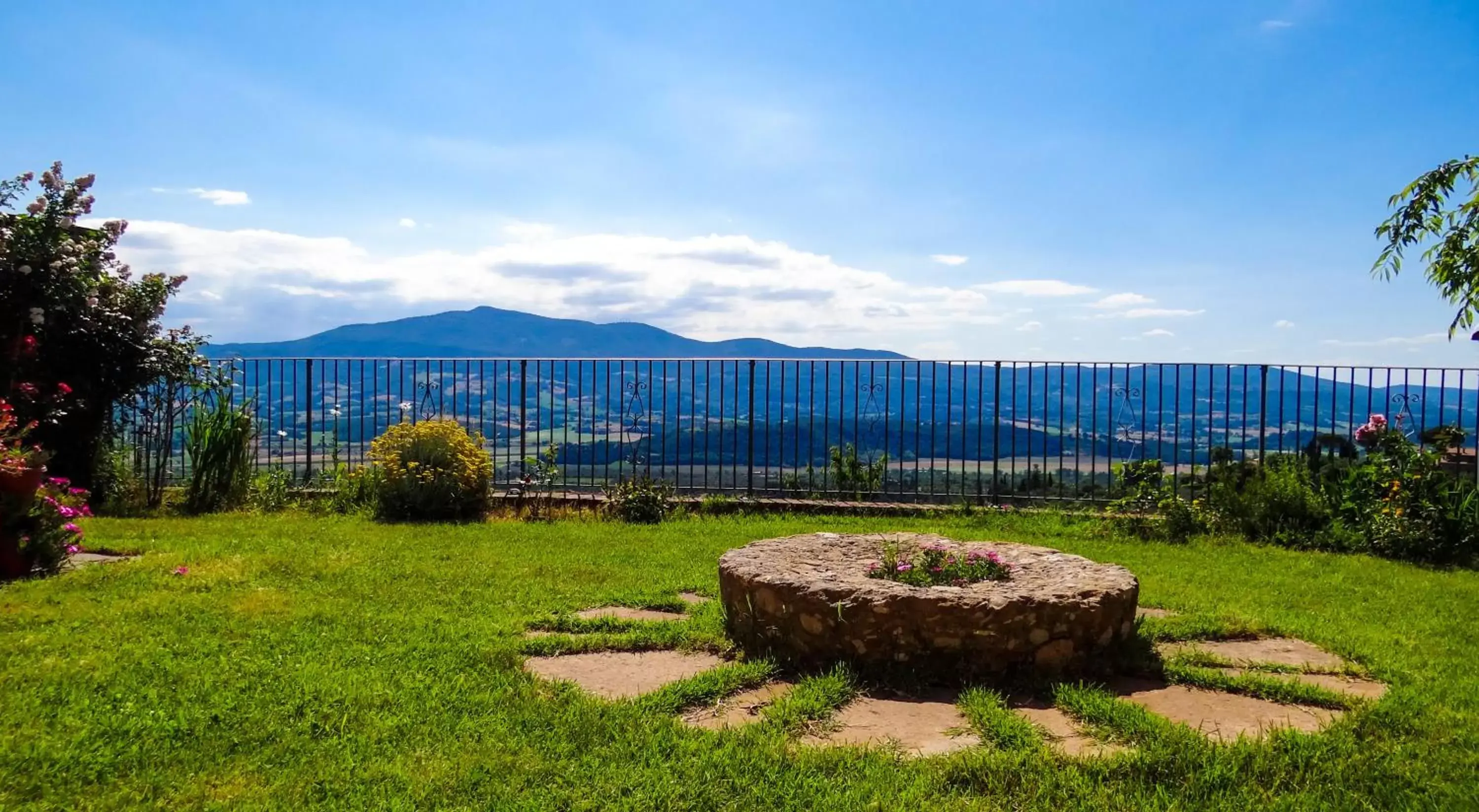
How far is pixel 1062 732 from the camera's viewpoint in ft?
12.0

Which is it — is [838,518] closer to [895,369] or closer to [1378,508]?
[895,369]

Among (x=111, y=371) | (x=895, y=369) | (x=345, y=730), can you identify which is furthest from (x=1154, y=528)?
(x=111, y=371)

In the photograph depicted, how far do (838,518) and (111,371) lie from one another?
25.5 feet

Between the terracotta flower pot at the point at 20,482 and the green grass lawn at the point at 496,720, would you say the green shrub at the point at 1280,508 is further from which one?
the terracotta flower pot at the point at 20,482

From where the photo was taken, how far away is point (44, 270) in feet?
28.6

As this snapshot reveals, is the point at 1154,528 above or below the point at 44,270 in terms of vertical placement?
below

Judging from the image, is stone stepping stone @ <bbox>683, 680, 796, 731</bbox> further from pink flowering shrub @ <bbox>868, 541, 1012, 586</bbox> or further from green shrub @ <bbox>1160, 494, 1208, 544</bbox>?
green shrub @ <bbox>1160, 494, 1208, 544</bbox>

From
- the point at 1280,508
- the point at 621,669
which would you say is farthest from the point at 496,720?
the point at 1280,508

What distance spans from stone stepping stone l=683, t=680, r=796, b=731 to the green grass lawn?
0.28 feet

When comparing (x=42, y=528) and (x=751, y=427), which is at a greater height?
(x=751, y=427)

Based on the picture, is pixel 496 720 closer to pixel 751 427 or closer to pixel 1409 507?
pixel 751 427

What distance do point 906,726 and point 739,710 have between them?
2.32ft

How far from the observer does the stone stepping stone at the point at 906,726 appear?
11.5ft

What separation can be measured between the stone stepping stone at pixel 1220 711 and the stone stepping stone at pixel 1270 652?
1.80ft
